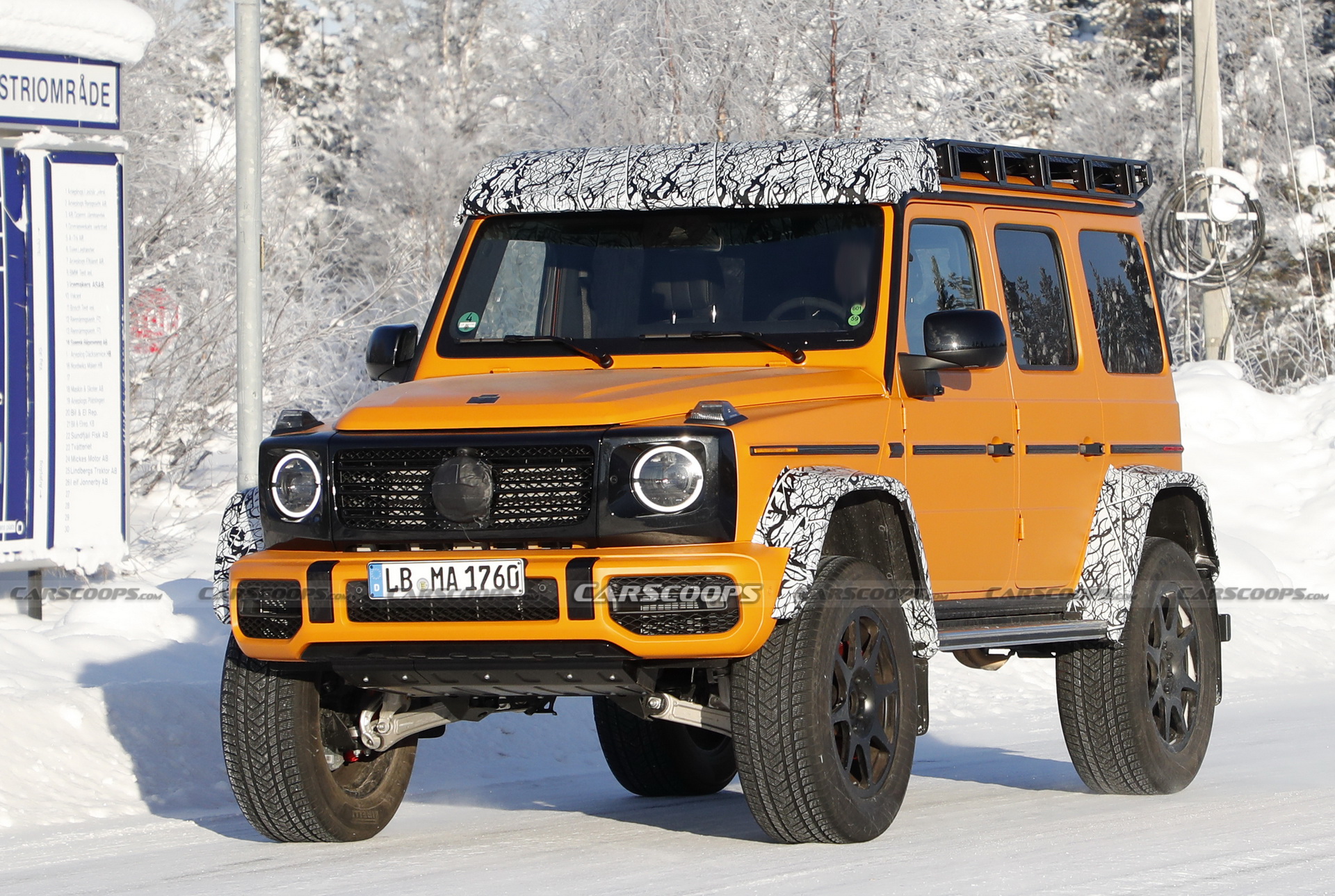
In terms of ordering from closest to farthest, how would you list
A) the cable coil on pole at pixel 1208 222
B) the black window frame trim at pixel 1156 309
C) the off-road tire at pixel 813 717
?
the off-road tire at pixel 813 717, the black window frame trim at pixel 1156 309, the cable coil on pole at pixel 1208 222

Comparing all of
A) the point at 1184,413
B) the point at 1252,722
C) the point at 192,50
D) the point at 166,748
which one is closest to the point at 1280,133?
the point at 1184,413

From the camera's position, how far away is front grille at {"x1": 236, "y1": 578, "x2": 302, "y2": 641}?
19.6ft

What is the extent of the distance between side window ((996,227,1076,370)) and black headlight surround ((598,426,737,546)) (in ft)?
7.15

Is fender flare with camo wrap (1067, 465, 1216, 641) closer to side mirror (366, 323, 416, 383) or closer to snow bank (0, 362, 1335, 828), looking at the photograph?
snow bank (0, 362, 1335, 828)

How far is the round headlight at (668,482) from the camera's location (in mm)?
5754

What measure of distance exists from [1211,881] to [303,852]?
113 inches

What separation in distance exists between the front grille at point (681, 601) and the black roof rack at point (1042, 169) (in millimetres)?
2247

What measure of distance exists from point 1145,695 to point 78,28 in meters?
7.22

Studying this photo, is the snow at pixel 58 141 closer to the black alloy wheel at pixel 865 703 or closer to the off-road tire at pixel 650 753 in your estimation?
the off-road tire at pixel 650 753

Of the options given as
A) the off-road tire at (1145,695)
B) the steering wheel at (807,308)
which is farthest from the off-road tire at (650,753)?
the steering wheel at (807,308)

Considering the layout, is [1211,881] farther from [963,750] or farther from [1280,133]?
[1280,133]

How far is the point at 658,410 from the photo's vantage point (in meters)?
5.99

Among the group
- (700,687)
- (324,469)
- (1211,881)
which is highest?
(324,469)

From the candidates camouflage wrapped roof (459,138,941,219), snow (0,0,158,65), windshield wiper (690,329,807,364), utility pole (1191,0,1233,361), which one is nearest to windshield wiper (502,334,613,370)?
windshield wiper (690,329,807,364)
